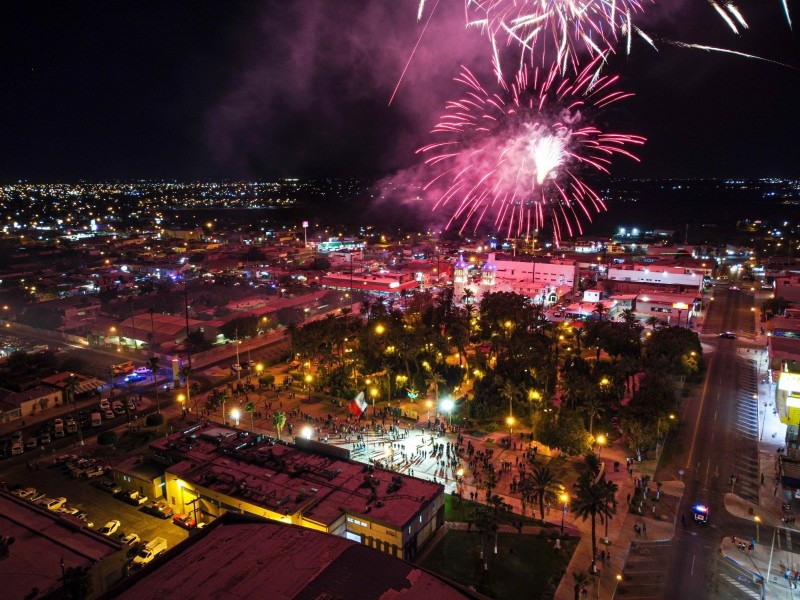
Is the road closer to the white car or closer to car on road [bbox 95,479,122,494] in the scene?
the white car

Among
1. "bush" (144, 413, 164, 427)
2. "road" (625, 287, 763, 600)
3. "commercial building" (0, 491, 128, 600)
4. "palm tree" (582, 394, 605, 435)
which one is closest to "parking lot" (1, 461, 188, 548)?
"commercial building" (0, 491, 128, 600)

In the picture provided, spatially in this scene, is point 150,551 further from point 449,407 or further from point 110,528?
point 449,407

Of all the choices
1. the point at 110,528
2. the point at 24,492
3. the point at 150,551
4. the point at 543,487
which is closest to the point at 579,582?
the point at 543,487

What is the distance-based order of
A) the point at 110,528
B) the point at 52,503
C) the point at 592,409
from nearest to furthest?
1. the point at 110,528
2. the point at 52,503
3. the point at 592,409

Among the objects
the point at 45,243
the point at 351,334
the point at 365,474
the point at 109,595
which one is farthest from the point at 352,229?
the point at 109,595

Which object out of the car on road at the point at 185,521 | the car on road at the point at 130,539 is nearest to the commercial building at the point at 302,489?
the car on road at the point at 185,521
